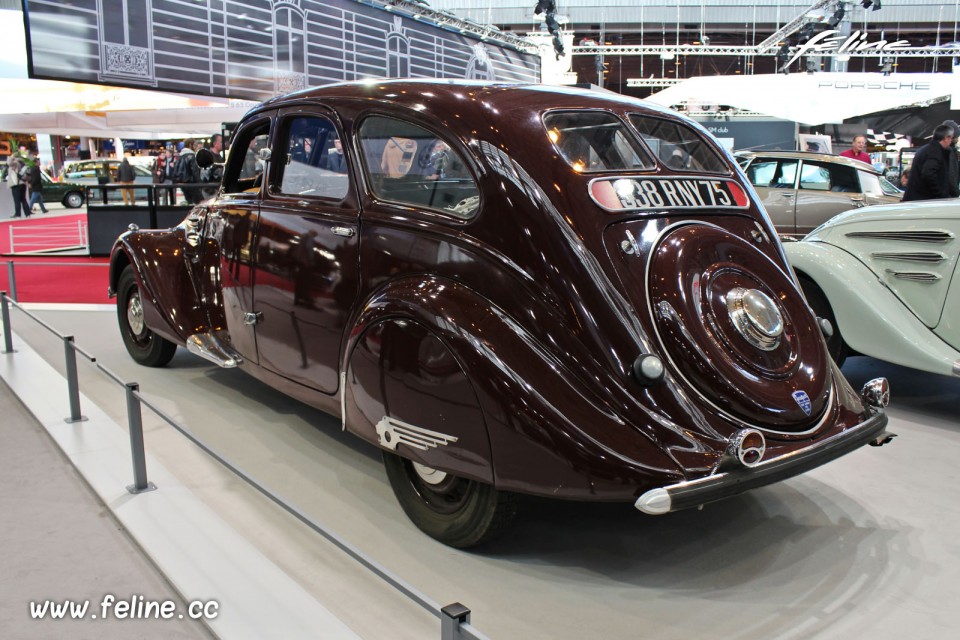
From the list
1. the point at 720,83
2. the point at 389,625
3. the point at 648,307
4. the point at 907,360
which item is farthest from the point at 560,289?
the point at 720,83

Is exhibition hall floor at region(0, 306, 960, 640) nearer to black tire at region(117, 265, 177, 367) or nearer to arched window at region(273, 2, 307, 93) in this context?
black tire at region(117, 265, 177, 367)

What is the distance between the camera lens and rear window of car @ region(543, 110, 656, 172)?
2.87 metres

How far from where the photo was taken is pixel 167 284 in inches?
179

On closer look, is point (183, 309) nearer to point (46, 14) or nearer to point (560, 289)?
point (560, 289)

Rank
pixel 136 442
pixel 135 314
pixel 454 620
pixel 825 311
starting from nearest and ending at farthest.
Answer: pixel 454 620, pixel 136 442, pixel 825 311, pixel 135 314

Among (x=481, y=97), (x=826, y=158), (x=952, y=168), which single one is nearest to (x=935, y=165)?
(x=952, y=168)

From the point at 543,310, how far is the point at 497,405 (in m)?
0.36

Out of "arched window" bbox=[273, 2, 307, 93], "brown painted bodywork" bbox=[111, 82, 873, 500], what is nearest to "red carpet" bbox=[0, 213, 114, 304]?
"arched window" bbox=[273, 2, 307, 93]

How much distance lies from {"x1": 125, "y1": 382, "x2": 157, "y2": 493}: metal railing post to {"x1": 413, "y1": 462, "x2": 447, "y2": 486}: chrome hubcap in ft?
3.71

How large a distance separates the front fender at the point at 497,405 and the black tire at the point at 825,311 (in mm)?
2795

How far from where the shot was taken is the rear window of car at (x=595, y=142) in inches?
113

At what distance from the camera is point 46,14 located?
295 inches

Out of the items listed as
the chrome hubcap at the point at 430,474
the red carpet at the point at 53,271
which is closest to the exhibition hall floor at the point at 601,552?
the chrome hubcap at the point at 430,474

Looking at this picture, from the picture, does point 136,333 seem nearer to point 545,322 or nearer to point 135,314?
point 135,314
